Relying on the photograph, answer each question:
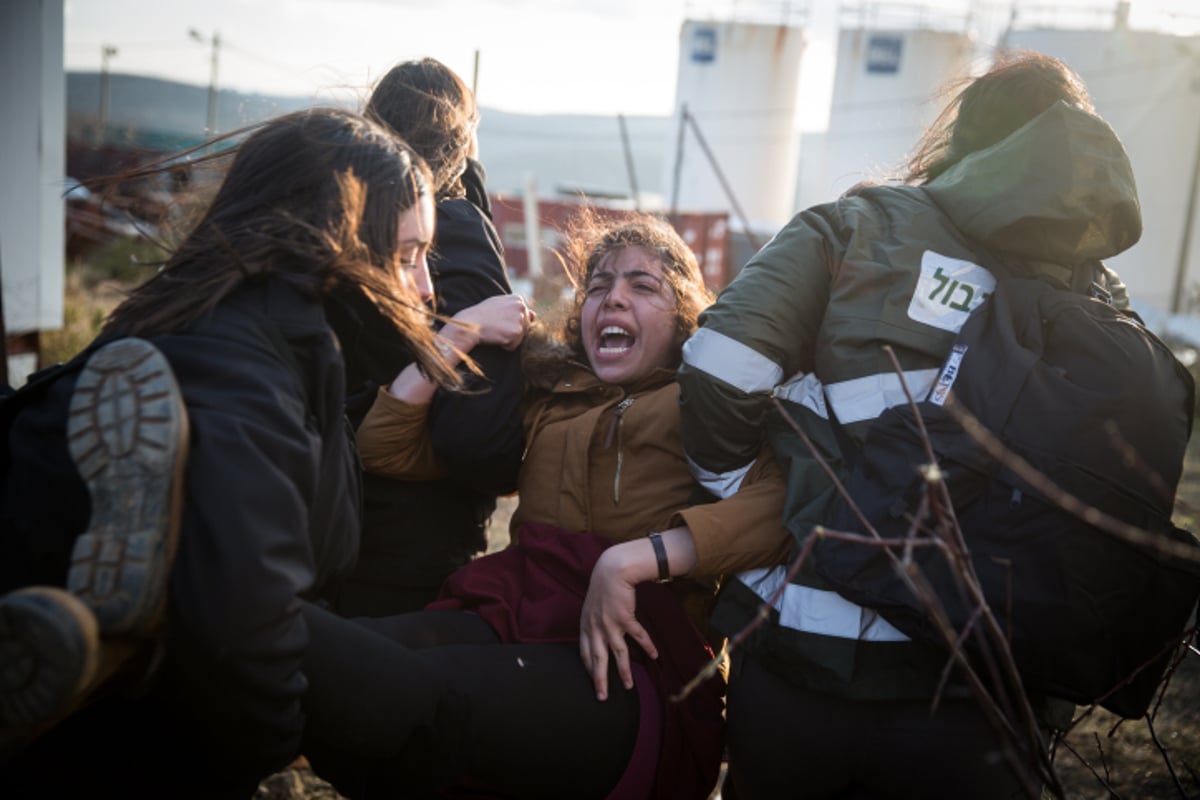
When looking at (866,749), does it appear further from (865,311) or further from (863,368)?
(865,311)

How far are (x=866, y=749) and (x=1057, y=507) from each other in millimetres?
573

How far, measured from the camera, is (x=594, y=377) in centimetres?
253

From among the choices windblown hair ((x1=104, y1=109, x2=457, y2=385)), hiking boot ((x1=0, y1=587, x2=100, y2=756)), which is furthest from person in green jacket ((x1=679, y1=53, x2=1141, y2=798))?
hiking boot ((x1=0, y1=587, x2=100, y2=756))

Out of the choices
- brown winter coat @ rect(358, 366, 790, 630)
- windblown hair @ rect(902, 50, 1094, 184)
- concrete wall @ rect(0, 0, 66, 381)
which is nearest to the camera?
windblown hair @ rect(902, 50, 1094, 184)

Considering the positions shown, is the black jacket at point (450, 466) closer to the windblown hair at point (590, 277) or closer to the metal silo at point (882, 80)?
the windblown hair at point (590, 277)

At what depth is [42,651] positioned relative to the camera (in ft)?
3.95

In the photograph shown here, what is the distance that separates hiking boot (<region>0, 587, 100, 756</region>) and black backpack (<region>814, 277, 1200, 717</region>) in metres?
1.25

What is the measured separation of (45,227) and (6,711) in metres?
5.50

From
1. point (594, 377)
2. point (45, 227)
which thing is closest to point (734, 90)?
point (45, 227)

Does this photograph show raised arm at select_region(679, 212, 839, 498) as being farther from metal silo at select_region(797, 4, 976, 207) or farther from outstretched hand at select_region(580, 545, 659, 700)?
metal silo at select_region(797, 4, 976, 207)

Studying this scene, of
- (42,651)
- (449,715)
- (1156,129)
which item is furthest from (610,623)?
(1156,129)

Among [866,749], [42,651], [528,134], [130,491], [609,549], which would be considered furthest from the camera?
[528,134]

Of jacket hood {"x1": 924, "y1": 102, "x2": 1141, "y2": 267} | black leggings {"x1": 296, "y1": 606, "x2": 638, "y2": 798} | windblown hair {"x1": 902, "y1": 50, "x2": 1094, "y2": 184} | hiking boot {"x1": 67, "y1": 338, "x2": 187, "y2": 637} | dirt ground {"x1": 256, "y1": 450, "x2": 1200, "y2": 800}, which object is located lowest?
dirt ground {"x1": 256, "y1": 450, "x2": 1200, "y2": 800}

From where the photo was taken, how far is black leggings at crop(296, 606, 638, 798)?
1714mm
